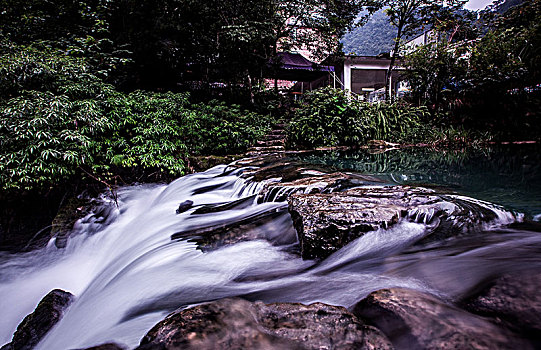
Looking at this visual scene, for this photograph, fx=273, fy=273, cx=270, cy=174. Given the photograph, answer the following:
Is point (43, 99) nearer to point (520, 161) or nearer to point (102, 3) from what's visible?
point (102, 3)

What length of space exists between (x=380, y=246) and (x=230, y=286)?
48.9 inches

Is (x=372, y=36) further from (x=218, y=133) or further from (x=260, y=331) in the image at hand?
(x=260, y=331)

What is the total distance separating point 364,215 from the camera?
230 centimetres

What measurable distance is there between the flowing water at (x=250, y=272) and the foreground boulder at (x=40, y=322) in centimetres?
9

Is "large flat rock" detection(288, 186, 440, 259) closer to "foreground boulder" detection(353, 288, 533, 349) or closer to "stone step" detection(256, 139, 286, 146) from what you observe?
"foreground boulder" detection(353, 288, 533, 349)

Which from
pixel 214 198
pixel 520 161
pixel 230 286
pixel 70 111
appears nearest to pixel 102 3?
pixel 70 111

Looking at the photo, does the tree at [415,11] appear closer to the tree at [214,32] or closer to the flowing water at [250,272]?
the tree at [214,32]

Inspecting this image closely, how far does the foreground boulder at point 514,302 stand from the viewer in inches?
44.1

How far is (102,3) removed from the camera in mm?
9094

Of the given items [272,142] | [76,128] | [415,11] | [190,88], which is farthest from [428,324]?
[415,11]

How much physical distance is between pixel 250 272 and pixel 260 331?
1.01 m

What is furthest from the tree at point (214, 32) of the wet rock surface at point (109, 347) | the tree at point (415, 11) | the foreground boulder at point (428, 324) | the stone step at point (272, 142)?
the foreground boulder at point (428, 324)

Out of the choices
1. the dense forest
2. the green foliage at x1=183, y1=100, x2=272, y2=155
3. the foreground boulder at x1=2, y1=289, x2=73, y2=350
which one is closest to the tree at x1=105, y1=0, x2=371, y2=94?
the dense forest

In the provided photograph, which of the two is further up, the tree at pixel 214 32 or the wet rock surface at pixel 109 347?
the tree at pixel 214 32
